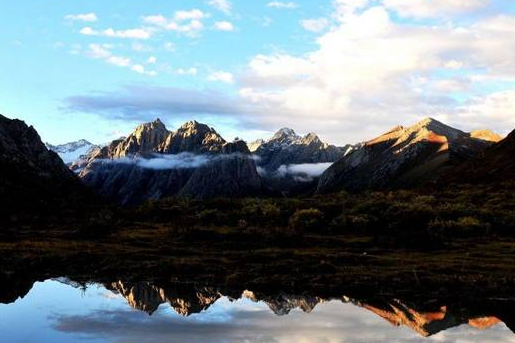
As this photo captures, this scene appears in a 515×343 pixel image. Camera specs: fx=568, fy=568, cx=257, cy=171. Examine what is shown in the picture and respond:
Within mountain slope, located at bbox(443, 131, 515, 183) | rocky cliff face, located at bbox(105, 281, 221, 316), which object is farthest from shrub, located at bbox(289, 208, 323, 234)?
mountain slope, located at bbox(443, 131, 515, 183)

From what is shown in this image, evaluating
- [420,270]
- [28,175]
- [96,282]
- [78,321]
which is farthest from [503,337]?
[28,175]

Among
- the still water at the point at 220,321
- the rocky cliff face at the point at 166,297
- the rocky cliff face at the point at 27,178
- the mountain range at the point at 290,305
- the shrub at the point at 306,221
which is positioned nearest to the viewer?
the still water at the point at 220,321

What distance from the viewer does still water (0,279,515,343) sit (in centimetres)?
2361

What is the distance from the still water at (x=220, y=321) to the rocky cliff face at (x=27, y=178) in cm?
5580

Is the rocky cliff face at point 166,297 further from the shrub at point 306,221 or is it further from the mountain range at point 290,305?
the shrub at point 306,221

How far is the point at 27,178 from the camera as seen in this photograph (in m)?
143

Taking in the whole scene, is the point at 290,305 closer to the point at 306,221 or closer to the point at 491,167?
the point at 306,221

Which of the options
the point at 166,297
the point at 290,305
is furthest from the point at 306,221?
the point at 290,305

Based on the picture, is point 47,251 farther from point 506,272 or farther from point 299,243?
point 506,272

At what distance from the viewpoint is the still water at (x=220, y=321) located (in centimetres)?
2361

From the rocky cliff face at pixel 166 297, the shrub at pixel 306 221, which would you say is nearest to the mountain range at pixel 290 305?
the rocky cliff face at pixel 166 297

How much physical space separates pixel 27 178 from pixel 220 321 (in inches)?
5107

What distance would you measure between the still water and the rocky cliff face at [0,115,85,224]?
183ft

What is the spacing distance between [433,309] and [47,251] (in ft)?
99.9
